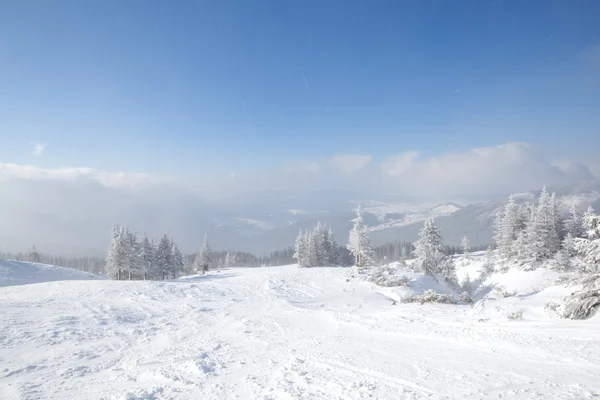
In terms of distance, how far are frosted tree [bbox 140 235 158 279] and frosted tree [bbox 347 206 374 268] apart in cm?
3417

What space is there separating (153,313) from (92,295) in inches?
310

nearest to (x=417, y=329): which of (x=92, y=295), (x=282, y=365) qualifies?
(x=282, y=365)

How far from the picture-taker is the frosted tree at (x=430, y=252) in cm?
3831

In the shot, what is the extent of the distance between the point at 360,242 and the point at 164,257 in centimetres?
3535

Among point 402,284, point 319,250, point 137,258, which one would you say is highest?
point 137,258

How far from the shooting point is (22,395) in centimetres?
740

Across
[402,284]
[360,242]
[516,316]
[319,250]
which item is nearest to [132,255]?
[319,250]

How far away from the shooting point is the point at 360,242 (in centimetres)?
4816

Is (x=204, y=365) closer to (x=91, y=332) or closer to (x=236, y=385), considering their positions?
(x=236, y=385)

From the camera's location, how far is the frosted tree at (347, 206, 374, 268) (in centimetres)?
4822

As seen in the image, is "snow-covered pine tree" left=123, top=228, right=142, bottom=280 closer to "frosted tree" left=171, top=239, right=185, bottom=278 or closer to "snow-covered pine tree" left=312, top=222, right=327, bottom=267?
"frosted tree" left=171, top=239, right=185, bottom=278

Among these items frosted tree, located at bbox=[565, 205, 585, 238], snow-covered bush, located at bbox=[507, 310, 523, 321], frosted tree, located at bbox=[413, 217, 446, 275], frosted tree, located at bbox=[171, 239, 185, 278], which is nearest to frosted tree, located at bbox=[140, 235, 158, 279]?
frosted tree, located at bbox=[171, 239, 185, 278]

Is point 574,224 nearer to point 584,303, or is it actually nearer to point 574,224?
point 574,224

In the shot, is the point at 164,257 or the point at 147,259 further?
the point at 164,257
